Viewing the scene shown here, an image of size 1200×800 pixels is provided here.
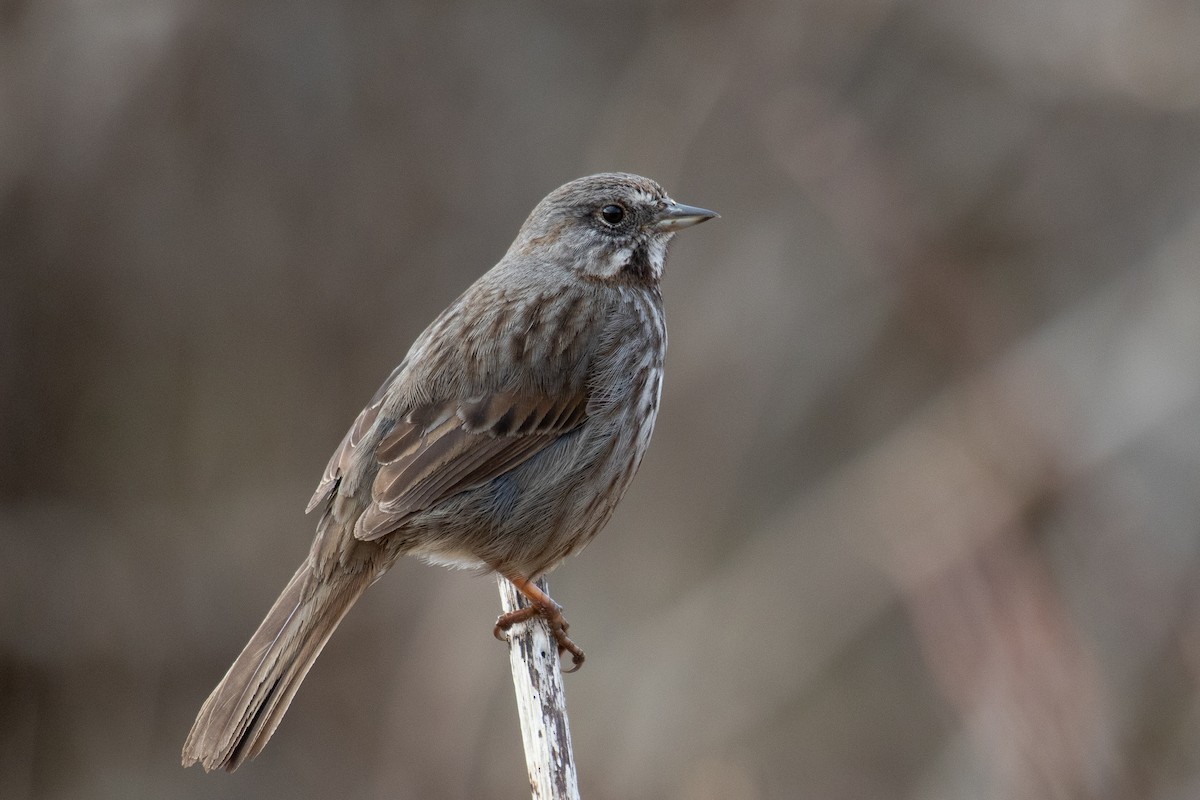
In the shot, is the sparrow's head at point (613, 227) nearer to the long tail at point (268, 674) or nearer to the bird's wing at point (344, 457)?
the bird's wing at point (344, 457)

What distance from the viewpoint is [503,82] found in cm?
768

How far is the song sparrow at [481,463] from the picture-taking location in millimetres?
3922

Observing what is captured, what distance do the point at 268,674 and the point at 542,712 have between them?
817 mm

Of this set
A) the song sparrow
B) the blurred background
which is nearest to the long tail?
the song sparrow

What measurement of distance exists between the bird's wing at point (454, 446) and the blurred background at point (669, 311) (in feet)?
7.48

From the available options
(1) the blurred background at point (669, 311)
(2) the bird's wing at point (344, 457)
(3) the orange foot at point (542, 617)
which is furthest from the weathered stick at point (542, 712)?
(1) the blurred background at point (669, 311)

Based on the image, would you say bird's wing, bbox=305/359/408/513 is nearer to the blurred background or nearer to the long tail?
the long tail

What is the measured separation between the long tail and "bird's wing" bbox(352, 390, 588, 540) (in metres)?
0.26

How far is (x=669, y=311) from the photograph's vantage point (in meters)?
7.17

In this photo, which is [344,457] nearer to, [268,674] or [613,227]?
[268,674]

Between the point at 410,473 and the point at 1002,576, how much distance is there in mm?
1986

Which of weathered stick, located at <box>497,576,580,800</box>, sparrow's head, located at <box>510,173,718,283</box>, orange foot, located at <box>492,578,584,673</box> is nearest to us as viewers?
weathered stick, located at <box>497,576,580,800</box>

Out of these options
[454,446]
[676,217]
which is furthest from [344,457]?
[676,217]

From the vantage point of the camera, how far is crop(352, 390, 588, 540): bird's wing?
3.97 metres
